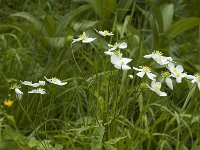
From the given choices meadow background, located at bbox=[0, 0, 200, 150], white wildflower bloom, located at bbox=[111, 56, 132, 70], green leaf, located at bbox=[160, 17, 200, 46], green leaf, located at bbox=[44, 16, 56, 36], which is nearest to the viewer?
white wildflower bloom, located at bbox=[111, 56, 132, 70]

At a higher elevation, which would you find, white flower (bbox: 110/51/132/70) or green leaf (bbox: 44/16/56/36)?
white flower (bbox: 110/51/132/70)

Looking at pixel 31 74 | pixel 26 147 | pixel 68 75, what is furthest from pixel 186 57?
pixel 26 147

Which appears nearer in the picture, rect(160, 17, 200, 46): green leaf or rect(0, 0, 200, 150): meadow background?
rect(0, 0, 200, 150): meadow background

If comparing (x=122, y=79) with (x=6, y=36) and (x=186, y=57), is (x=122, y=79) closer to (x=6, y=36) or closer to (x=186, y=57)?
(x=186, y=57)

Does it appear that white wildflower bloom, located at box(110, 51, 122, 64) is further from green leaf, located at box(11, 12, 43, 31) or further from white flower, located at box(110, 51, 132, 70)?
green leaf, located at box(11, 12, 43, 31)

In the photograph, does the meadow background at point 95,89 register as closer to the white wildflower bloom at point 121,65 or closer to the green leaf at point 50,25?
the green leaf at point 50,25

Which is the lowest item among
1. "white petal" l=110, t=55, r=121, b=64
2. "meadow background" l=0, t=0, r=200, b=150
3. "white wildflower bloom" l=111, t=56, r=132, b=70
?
"meadow background" l=0, t=0, r=200, b=150

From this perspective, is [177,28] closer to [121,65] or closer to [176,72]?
[176,72]

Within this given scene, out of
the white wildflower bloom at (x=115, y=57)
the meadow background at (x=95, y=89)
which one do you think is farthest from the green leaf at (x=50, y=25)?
the white wildflower bloom at (x=115, y=57)

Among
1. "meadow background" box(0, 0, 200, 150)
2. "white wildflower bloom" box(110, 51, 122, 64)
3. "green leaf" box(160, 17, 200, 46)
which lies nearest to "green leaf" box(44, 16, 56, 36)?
"meadow background" box(0, 0, 200, 150)
